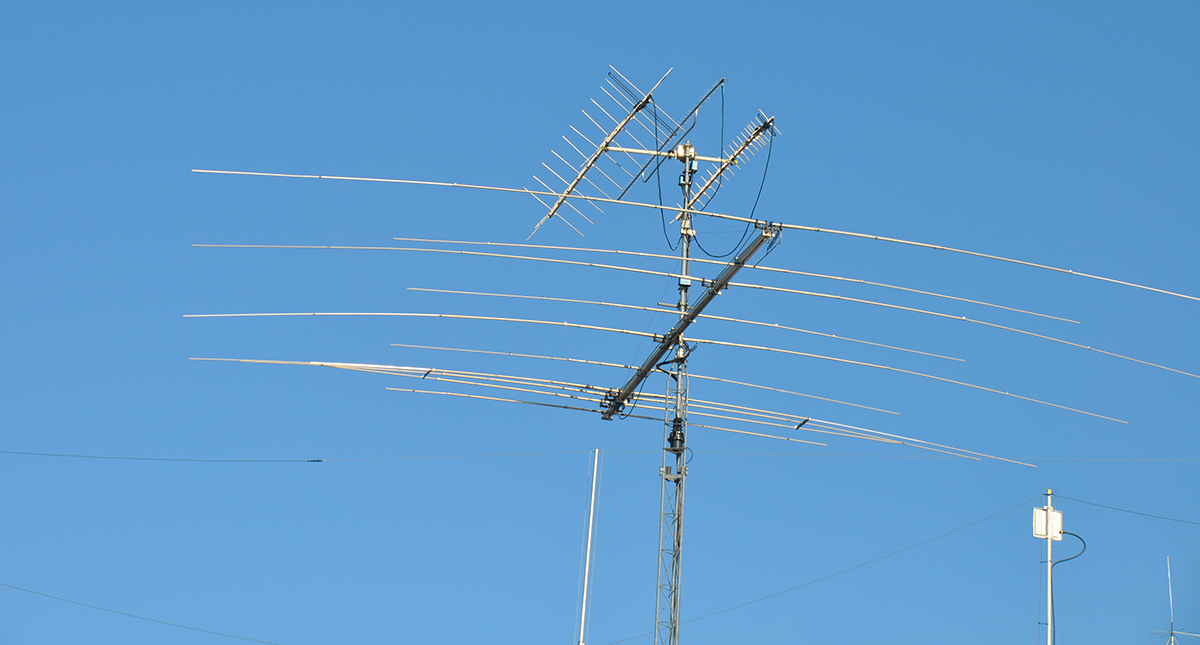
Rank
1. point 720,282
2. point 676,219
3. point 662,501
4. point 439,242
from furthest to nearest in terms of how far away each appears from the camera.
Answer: point 676,219, point 662,501, point 439,242, point 720,282

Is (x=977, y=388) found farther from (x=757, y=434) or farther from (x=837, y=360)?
(x=757, y=434)

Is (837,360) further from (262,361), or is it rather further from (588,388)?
(262,361)

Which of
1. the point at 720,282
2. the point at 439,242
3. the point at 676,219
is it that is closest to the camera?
the point at 720,282

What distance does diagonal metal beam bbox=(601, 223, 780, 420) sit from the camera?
8.69 metres

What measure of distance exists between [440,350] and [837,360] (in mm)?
3826

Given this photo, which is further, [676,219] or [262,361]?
[676,219]

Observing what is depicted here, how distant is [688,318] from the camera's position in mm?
10250

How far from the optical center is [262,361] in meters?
10.4

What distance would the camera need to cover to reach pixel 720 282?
9445 mm

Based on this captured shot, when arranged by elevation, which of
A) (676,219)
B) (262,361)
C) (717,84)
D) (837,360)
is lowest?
(262,361)

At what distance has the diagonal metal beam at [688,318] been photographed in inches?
342

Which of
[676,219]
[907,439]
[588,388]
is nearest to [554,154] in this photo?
[676,219]

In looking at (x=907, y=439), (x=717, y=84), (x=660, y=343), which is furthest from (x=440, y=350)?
(x=907, y=439)

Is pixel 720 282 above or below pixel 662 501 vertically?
above
